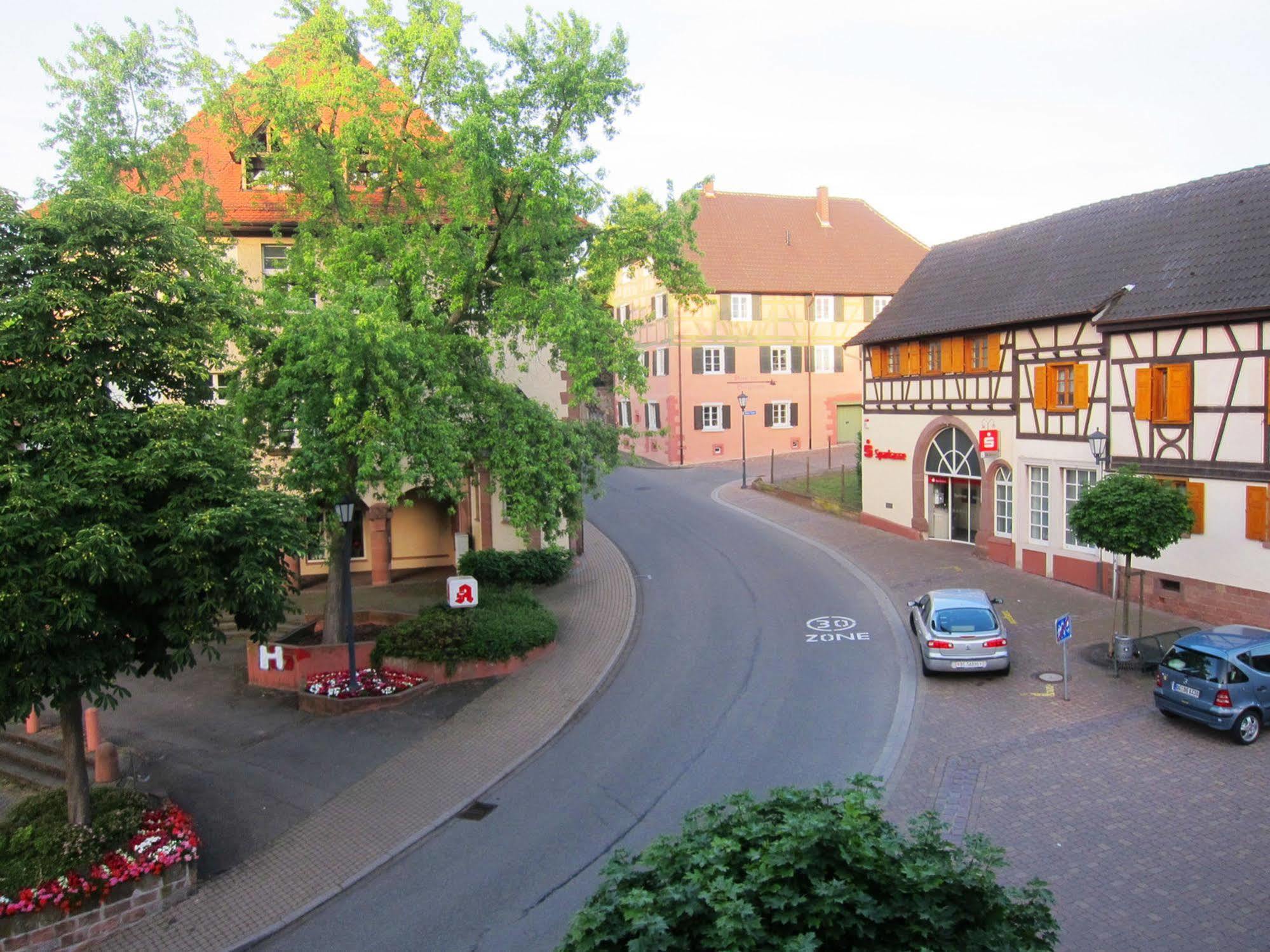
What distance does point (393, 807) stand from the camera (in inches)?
502

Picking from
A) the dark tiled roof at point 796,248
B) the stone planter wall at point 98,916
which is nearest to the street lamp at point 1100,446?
the stone planter wall at point 98,916

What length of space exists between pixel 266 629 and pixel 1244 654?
13.3 metres

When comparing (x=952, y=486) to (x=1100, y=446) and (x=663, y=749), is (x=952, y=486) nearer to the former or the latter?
(x=1100, y=446)

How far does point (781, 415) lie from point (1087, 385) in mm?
24962

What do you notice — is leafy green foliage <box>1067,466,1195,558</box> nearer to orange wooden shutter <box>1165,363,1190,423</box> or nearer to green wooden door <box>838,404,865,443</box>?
orange wooden shutter <box>1165,363,1190,423</box>

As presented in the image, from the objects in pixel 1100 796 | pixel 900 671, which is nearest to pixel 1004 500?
pixel 900 671

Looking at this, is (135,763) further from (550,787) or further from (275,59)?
(275,59)

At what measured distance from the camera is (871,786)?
6.08 meters

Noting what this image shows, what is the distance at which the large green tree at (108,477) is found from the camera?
897 cm

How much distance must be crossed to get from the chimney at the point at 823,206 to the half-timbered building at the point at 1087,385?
751 inches

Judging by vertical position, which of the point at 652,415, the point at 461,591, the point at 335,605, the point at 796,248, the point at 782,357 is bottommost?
the point at 335,605

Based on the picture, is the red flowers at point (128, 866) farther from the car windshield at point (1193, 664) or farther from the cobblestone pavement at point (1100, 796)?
the car windshield at point (1193, 664)

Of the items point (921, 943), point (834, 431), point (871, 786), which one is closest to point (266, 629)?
point (871, 786)

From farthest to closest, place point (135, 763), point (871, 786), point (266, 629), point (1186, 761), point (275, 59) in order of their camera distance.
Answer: point (275, 59) < point (135, 763) < point (1186, 761) < point (266, 629) < point (871, 786)
